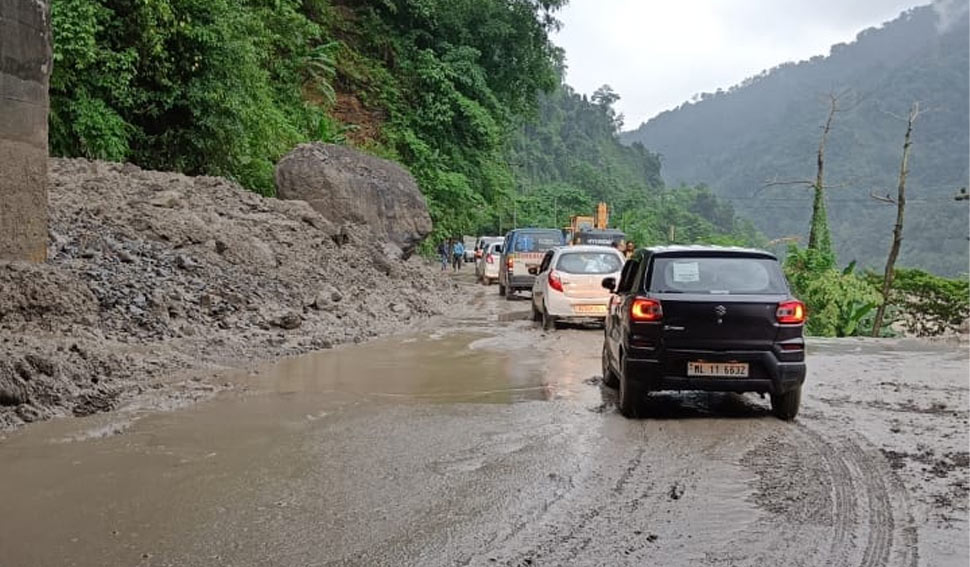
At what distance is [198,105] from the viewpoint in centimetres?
1961

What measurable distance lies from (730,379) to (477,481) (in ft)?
9.88

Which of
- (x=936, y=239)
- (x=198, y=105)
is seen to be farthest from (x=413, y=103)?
(x=936, y=239)

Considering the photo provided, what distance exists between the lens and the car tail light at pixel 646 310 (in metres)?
7.87

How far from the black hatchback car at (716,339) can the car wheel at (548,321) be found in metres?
8.15

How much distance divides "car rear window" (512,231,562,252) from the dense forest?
7.25 m

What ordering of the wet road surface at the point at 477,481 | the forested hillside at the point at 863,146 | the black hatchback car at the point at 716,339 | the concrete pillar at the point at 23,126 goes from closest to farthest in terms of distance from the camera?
the wet road surface at the point at 477,481
the black hatchback car at the point at 716,339
the concrete pillar at the point at 23,126
the forested hillside at the point at 863,146

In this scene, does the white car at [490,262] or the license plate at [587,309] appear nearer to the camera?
the license plate at [587,309]

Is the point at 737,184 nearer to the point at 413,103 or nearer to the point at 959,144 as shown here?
the point at 959,144

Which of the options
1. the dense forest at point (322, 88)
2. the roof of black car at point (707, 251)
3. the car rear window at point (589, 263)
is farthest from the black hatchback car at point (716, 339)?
the dense forest at point (322, 88)

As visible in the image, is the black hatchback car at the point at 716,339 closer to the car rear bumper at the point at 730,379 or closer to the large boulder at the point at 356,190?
the car rear bumper at the point at 730,379

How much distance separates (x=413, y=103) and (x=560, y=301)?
916 inches

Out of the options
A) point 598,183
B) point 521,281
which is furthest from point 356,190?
point 598,183

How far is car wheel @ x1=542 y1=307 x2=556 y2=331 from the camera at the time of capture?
640 inches

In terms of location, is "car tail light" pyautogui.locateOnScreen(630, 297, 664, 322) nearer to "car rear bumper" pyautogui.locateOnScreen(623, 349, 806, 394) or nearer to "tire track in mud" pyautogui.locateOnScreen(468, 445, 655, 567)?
"car rear bumper" pyautogui.locateOnScreen(623, 349, 806, 394)
